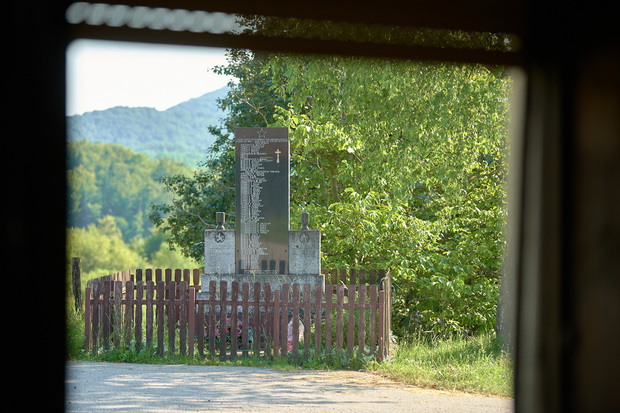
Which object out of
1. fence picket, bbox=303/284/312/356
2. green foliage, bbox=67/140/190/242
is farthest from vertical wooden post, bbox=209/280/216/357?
green foliage, bbox=67/140/190/242

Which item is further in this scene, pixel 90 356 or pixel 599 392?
pixel 90 356

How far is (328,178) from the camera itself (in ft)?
49.9

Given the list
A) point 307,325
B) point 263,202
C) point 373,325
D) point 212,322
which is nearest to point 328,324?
point 307,325

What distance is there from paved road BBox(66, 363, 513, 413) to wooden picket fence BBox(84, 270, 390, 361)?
64cm

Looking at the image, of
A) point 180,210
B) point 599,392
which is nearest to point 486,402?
point 599,392

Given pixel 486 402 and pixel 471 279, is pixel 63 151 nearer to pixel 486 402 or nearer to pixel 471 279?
pixel 486 402

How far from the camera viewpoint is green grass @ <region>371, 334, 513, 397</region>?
25.0 ft

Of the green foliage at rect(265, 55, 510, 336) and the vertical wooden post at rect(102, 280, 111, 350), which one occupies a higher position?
the green foliage at rect(265, 55, 510, 336)

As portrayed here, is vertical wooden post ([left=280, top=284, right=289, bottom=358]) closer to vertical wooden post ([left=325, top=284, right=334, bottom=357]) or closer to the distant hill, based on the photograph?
vertical wooden post ([left=325, top=284, right=334, bottom=357])

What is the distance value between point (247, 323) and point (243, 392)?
212 centimetres

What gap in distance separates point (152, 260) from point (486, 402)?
7157cm

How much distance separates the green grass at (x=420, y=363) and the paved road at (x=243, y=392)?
310 mm

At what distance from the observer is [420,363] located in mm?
8711

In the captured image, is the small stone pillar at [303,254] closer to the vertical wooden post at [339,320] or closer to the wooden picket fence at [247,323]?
the wooden picket fence at [247,323]
